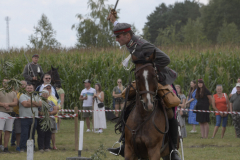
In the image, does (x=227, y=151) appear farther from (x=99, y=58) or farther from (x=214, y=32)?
(x=214, y=32)

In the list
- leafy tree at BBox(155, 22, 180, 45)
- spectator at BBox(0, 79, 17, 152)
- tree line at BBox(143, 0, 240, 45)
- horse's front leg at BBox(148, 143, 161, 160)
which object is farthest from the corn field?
leafy tree at BBox(155, 22, 180, 45)

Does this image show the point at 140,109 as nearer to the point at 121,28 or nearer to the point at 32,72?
the point at 121,28

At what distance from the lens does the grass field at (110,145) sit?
932 cm

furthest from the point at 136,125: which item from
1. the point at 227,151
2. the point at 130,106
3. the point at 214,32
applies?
the point at 214,32

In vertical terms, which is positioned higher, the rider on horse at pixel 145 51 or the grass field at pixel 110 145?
the rider on horse at pixel 145 51

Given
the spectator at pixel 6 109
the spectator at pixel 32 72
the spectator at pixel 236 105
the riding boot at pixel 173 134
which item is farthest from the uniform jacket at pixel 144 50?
the spectator at pixel 32 72

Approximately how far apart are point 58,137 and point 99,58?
24.9 feet

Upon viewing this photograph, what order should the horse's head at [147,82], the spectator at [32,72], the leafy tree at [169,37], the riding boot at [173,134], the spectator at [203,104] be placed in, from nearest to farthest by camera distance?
the horse's head at [147,82] < the riding boot at [173,134] < the spectator at [203,104] < the spectator at [32,72] < the leafy tree at [169,37]

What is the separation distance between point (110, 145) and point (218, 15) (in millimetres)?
49177

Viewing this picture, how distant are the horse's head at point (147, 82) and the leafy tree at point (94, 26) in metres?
44.7

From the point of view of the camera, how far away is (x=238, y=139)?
12914 millimetres

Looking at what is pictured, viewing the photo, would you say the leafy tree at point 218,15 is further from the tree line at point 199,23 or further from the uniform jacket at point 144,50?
the uniform jacket at point 144,50

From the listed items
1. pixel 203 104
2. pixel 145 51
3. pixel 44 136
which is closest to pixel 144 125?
pixel 145 51

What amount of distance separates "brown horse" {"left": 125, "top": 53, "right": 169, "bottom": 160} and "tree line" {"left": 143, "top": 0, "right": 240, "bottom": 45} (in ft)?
117
